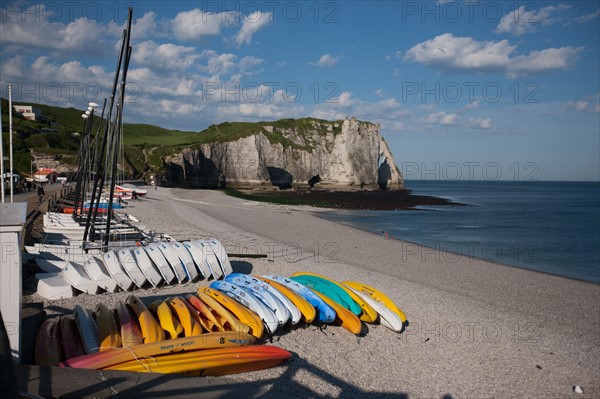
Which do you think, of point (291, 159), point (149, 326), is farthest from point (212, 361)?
point (291, 159)

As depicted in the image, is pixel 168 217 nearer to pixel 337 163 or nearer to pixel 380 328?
pixel 380 328

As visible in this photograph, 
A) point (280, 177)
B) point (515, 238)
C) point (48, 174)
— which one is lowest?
point (515, 238)

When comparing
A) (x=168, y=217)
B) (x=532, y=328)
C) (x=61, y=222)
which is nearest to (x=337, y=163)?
(x=168, y=217)

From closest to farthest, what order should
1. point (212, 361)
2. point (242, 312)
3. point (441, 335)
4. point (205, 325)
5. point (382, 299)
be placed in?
point (212, 361) < point (205, 325) < point (242, 312) < point (441, 335) < point (382, 299)

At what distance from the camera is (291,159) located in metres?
89.0

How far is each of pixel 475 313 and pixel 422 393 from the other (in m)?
5.25

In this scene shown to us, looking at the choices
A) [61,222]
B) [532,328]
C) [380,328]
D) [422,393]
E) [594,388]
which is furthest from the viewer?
[61,222]

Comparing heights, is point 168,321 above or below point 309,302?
above

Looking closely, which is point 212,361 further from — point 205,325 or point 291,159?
point 291,159

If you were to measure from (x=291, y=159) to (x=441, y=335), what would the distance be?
80.1 m

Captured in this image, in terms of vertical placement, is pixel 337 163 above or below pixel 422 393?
above

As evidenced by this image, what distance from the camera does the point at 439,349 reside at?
892 cm

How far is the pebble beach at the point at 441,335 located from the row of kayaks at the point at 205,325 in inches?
11.4

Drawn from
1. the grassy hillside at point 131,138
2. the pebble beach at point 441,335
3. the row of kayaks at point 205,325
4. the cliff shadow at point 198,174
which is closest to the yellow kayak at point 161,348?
the row of kayaks at point 205,325
